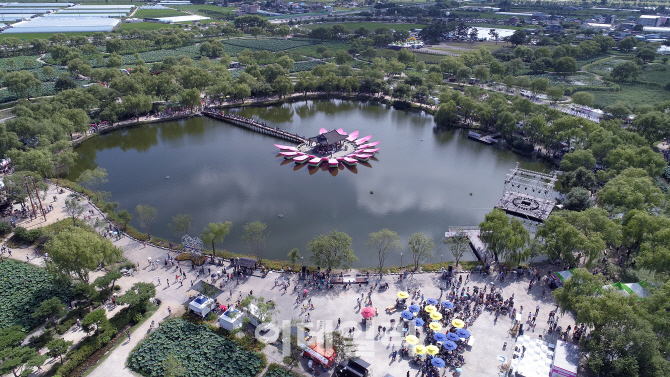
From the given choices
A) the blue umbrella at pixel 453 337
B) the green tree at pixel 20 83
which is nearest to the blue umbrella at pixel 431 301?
the blue umbrella at pixel 453 337

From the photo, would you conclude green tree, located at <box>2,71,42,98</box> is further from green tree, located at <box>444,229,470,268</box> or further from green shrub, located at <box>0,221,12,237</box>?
green tree, located at <box>444,229,470,268</box>

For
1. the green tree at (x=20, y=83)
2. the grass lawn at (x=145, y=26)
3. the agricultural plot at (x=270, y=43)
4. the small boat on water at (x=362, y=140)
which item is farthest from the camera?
the grass lawn at (x=145, y=26)

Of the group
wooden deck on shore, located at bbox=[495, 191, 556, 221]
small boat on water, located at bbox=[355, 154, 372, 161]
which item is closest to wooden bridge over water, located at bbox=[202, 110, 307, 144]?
small boat on water, located at bbox=[355, 154, 372, 161]

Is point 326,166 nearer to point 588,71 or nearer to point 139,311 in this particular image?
point 139,311

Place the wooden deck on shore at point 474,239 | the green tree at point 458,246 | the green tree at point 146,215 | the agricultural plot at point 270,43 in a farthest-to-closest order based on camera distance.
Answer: the agricultural plot at point 270,43, the green tree at point 146,215, the wooden deck on shore at point 474,239, the green tree at point 458,246

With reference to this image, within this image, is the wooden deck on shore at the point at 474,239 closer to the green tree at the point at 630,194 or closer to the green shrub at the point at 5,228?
the green tree at the point at 630,194

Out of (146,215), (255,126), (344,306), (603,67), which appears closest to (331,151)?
(255,126)
